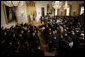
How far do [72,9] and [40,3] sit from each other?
224 inches

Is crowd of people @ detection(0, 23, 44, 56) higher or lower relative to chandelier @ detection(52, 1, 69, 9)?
lower

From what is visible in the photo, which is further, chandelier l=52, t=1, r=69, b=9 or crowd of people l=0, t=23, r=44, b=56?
chandelier l=52, t=1, r=69, b=9

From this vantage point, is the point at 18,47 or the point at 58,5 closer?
the point at 18,47

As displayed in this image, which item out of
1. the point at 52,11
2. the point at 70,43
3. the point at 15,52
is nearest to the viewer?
the point at 15,52

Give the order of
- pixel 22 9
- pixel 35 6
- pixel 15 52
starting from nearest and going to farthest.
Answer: pixel 15 52 < pixel 22 9 < pixel 35 6

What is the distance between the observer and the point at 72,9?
50.3ft

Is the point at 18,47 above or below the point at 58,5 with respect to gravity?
below

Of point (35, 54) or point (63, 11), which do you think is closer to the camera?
point (35, 54)

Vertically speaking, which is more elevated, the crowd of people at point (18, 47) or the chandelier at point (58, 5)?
the chandelier at point (58, 5)

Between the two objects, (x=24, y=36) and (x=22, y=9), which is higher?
(x=22, y=9)

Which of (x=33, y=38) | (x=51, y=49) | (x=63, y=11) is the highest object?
(x=63, y=11)

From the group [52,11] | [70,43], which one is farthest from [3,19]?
[52,11]

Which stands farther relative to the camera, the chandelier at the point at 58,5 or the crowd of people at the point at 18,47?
the chandelier at the point at 58,5

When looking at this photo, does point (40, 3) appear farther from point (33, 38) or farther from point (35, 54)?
point (35, 54)
